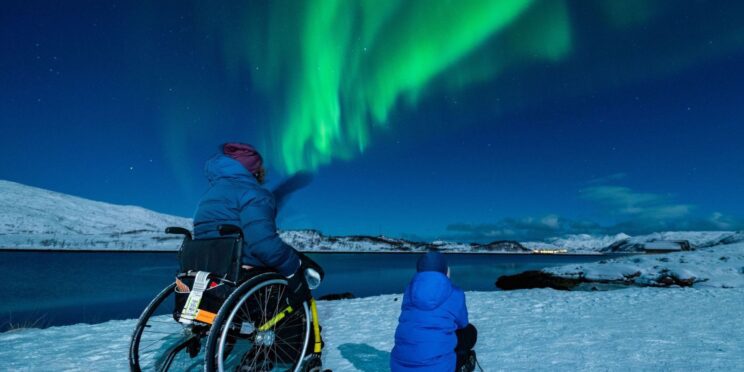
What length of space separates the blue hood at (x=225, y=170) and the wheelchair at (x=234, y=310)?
0.54 meters

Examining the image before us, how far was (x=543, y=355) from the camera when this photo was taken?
5.23 m

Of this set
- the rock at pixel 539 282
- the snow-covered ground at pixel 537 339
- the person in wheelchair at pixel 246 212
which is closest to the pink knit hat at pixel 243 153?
the person in wheelchair at pixel 246 212

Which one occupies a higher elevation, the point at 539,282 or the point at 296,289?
the point at 296,289

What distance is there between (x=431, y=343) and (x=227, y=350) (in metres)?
2.28

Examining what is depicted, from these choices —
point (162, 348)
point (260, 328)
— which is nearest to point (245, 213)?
point (260, 328)

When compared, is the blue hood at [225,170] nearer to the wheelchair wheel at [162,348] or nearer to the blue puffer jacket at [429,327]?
the wheelchair wheel at [162,348]

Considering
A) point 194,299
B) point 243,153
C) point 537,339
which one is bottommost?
point 537,339

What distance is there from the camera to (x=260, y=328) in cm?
336

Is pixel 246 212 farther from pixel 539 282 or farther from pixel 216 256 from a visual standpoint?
pixel 539 282

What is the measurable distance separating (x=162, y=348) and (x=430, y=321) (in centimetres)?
474

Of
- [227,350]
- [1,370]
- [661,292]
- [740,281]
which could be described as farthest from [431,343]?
[740,281]

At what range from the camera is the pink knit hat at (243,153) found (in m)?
3.56

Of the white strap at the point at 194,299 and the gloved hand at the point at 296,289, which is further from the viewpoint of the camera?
the gloved hand at the point at 296,289

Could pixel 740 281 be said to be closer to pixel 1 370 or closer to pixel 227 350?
pixel 227 350
